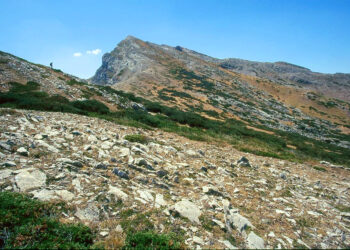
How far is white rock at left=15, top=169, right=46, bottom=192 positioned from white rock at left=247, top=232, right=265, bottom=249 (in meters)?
5.27

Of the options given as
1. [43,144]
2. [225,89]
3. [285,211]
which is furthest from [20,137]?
[225,89]

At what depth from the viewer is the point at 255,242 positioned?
13.9ft

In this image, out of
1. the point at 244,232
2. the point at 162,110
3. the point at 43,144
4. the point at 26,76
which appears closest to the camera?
the point at 244,232

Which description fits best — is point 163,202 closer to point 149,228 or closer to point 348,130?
point 149,228

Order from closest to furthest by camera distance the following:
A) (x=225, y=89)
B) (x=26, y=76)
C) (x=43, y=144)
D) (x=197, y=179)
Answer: (x=43, y=144) → (x=197, y=179) → (x=26, y=76) → (x=225, y=89)

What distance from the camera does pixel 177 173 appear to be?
728 cm

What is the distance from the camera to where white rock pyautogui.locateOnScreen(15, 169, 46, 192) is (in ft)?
14.9

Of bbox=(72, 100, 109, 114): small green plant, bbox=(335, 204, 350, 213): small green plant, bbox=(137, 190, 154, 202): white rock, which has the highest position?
bbox=(72, 100, 109, 114): small green plant

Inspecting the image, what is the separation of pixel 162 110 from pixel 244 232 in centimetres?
2130

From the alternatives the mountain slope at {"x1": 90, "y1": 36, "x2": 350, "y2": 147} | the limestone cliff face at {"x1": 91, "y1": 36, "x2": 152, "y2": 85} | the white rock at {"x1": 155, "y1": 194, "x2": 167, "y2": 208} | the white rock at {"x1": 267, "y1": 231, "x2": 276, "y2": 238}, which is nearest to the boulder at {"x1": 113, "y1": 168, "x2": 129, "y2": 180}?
the white rock at {"x1": 155, "y1": 194, "x2": 167, "y2": 208}

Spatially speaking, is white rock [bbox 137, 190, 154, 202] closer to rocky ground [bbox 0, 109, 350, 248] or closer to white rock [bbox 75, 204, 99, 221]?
rocky ground [bbox 0, 109, 350, 248]

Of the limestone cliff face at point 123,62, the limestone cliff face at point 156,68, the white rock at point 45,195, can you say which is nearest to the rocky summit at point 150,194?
the white rock at point 45,195

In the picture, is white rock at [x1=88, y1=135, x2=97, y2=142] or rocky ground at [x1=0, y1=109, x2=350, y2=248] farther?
white rock at [x1=88, y1=135, x2=97, y2=142]

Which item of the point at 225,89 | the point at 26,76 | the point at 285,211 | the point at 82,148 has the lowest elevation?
the point at 285,211
